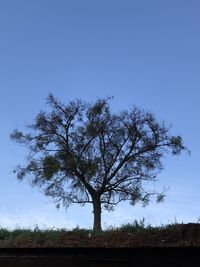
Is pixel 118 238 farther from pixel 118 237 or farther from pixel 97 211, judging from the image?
pixel 97 211

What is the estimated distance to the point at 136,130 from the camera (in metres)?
29.0

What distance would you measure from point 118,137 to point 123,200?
3.24 m

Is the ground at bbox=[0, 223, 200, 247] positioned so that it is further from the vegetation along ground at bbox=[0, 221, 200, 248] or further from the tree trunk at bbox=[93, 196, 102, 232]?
the tree trunk at bbox=[93, 196, 102, 232]

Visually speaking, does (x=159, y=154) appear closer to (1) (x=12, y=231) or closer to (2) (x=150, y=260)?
(1) (x=12, y=231)

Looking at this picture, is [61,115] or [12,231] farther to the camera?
[61,115]

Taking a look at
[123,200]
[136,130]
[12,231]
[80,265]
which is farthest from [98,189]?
[80,265]

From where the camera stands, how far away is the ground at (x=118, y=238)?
18625 mm

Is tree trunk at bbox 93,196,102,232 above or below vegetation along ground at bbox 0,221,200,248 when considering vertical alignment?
above

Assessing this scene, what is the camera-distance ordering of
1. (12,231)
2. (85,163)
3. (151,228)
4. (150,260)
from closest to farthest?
(150,260), (151,228), (12,231), (85,163)

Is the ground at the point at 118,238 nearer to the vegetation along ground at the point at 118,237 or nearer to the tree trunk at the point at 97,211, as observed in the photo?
the vegetation along ground at the point at 118,237

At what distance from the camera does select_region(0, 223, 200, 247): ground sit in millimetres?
18625

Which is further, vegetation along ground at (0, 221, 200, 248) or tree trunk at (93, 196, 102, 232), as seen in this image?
tree trunk at (93, 196, 102, 232)

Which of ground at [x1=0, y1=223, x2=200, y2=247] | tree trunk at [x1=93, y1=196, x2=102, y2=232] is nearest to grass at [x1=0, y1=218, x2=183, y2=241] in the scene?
ground at [x1=0, y1=223, x2=200, y2=247]

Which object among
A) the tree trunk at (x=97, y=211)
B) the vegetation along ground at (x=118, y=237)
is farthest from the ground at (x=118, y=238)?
the tree trunk at (x=97, y=211)
